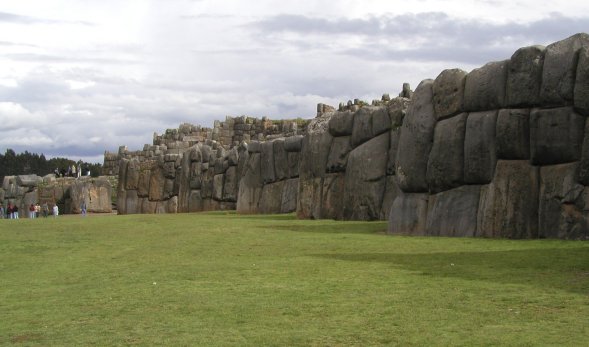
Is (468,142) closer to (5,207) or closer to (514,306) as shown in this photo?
(514,306)

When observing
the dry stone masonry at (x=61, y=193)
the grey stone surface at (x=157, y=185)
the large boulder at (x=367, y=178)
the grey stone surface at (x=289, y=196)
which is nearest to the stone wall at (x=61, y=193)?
the dry stone masonry at (x=61, y=193)

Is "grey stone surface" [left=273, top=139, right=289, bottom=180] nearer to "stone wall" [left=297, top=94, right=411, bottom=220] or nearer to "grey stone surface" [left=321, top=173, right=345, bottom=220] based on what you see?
"stone wall" [left=297, top=94, right=411, bottom=220]

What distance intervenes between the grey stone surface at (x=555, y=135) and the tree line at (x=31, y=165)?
78.6m

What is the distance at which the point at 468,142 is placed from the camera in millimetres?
20250

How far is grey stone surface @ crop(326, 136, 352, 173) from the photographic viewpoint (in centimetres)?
2897

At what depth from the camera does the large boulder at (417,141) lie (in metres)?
21.6

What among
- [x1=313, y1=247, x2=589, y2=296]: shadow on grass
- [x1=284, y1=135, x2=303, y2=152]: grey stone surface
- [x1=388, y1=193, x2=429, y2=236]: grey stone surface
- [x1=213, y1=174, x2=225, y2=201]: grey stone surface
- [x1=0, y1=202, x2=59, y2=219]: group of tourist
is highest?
[x1=284, y1=135, x2=303, y2=152]: grey stone surface

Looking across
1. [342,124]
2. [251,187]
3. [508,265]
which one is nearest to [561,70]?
[508,265]

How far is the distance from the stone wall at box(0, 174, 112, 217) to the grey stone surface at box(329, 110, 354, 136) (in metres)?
25.6

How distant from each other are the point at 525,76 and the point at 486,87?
1092 millimetres

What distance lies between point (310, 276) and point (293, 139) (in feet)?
82.7

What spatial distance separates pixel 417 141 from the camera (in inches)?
858

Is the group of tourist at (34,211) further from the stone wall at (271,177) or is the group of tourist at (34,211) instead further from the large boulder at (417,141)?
the large boulder at (417,141)


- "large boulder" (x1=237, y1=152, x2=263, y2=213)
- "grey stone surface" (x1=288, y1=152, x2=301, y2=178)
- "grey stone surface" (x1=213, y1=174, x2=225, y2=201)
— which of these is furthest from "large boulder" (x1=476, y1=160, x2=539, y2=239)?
"grey stone surface" (x1=213, y1=174, x2=225, y2=201)
